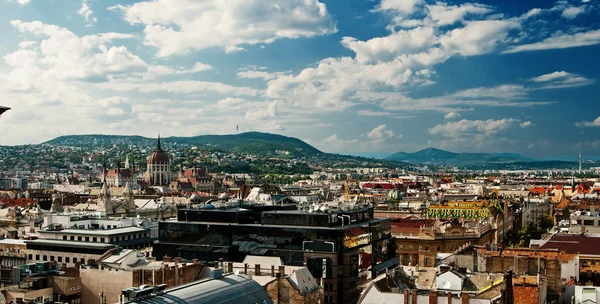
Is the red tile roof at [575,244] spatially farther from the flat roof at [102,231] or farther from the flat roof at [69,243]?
the flat roof at [102,231]

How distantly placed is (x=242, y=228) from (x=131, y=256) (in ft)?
45.6

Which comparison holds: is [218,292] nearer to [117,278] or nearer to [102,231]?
[117,278]

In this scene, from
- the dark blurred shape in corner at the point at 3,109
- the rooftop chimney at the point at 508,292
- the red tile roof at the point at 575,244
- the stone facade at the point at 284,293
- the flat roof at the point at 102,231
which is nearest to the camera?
the dark blurred shape in corner at the point at 3,109

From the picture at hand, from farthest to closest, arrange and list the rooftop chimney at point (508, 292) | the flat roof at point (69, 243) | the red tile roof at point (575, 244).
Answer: the flat roof at point (69, 243) < the red tile roof at point (575, 244) < the rooftop chimney at point (508, 292)

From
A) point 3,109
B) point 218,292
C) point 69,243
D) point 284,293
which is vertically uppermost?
point 3,109

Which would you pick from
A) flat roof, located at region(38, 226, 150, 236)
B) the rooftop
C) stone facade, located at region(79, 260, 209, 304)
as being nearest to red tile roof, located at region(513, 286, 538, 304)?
the rooftop

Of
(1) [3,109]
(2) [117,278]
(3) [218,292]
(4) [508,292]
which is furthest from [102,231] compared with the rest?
(1) [3,109]

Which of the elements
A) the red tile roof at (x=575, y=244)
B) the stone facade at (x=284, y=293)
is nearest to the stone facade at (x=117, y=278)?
the stone facade at (x=284, y=293)

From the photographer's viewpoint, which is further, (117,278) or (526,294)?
(117,278)

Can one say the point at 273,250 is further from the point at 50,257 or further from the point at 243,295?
the point at 50,257

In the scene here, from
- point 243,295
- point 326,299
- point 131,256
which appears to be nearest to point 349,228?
point 326,299

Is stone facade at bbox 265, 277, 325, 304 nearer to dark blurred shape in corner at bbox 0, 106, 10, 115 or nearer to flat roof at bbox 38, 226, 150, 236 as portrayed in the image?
dark blurred shape in corner at bbox 0, 106, 10, 115

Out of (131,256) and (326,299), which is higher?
(131,256)

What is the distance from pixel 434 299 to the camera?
44750mm
